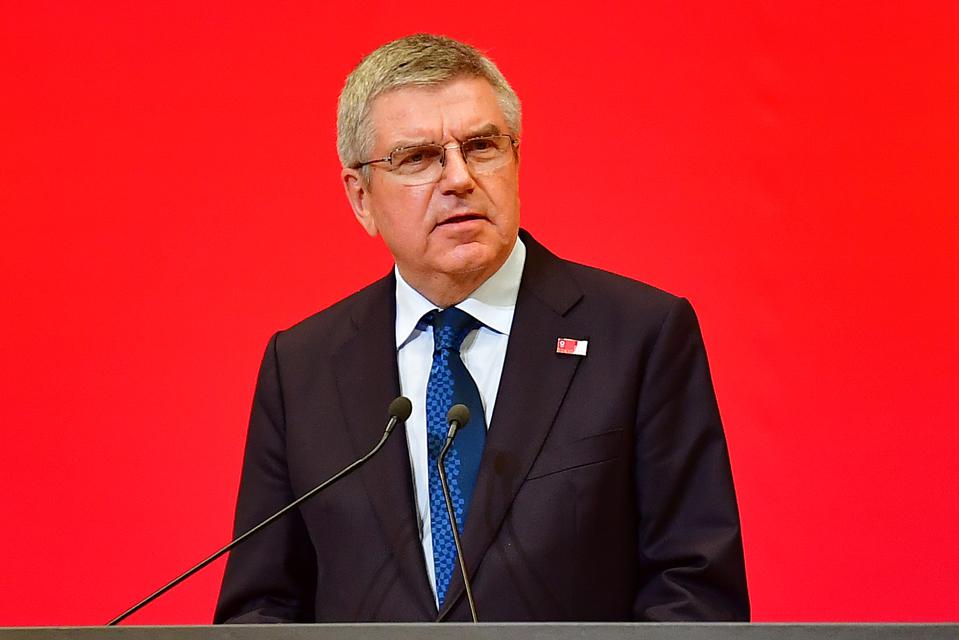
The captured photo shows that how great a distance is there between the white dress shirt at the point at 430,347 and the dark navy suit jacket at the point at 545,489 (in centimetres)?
3

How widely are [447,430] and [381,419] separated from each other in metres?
0.11

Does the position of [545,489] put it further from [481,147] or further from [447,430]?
[481,147]

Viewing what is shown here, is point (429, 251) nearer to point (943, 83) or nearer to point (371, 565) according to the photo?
point (371, 565)

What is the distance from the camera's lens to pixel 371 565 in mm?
2041

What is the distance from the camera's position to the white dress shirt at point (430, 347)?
2.08m

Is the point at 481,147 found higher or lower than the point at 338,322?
higher

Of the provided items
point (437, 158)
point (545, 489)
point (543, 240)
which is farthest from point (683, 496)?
point (543, 240)

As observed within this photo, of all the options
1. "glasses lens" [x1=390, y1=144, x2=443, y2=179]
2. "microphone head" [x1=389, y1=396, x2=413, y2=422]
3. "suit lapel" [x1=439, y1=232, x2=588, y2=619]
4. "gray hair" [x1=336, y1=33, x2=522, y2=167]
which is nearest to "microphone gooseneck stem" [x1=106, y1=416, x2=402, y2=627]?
"microphone head" [x1=389, y1=396, x2=413, y2=422]

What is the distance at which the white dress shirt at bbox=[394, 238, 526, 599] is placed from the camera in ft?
6.84

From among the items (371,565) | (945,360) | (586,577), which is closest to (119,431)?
(371,565)

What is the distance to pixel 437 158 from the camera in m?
2.11

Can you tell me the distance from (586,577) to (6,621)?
1.56m

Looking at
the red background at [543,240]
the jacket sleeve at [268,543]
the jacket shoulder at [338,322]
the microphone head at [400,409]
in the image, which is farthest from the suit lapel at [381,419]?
the red background at [543,240]

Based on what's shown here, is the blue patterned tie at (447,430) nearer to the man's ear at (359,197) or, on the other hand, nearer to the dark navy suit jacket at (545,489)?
the dark navy suit jacket at (545,489)
